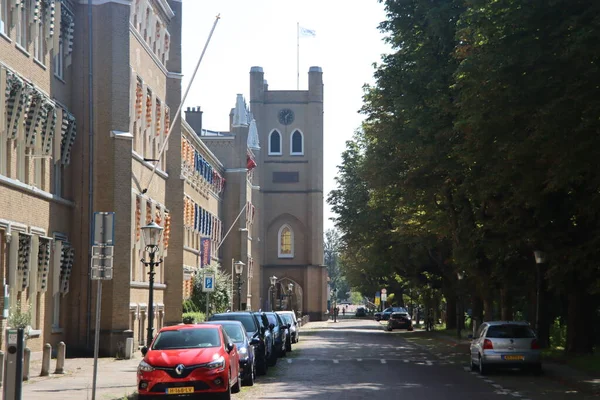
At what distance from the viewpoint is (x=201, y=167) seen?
6488 cm

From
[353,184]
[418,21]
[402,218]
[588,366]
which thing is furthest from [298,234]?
[588,366]

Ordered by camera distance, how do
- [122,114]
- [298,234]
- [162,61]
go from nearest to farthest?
[122,114]
[162,61]
[298,234]

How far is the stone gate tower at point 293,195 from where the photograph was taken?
102 metres

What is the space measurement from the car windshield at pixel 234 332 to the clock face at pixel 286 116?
81.0 metres

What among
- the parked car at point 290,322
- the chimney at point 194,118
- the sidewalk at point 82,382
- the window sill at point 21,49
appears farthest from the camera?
the chimney at point 194,118

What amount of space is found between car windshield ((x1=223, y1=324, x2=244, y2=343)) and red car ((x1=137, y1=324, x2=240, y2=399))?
14.2 ft

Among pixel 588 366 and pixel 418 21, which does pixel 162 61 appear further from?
pixel 588 366

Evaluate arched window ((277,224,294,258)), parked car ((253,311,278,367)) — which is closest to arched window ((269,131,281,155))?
arched window ((277,224,294,258))

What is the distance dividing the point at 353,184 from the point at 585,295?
3406cm

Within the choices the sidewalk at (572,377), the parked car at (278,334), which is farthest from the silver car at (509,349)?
the parked car at (278,334)

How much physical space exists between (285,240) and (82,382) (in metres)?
80.8

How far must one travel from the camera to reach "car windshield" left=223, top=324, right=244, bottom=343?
23906 millimetres

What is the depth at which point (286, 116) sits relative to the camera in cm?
10500

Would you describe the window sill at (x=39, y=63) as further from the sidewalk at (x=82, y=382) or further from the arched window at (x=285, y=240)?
the arched window at (x=285, y=240)
